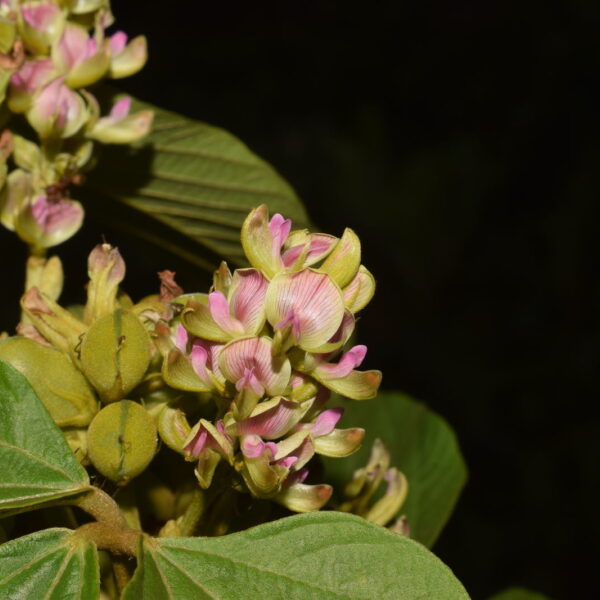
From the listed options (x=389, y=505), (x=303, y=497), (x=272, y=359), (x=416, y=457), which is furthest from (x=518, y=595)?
(x=272, y=359)

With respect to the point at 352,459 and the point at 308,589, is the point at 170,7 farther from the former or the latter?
the point at 308,589

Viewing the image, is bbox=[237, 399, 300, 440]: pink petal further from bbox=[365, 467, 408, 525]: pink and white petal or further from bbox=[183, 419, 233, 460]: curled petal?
bbox=[365, 467, 408, 525]: pink and white petal

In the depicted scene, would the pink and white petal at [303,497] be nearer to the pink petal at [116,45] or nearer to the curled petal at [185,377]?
the curled petal at [185,377]

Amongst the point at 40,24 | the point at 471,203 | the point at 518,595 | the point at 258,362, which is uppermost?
the point at 40,24

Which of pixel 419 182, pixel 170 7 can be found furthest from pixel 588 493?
pixel 170 7

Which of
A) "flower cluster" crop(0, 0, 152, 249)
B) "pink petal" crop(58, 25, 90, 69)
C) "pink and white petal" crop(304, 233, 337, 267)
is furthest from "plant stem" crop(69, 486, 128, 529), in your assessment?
"pink petal" crop(58, 25, 90, 69)

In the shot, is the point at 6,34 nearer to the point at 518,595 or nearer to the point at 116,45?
the point at 116,45
